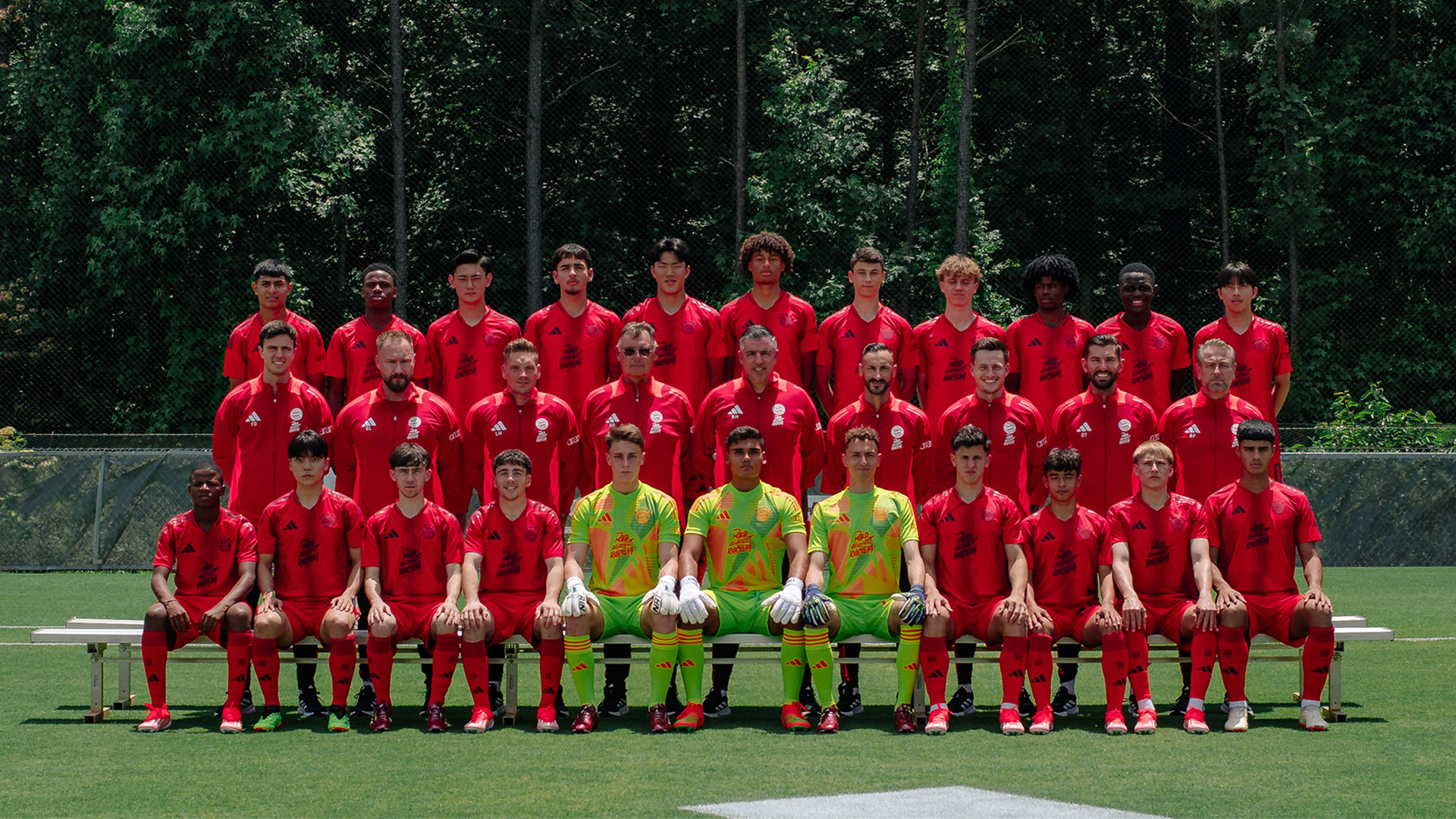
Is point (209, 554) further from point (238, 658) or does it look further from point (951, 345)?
point (951, 345)

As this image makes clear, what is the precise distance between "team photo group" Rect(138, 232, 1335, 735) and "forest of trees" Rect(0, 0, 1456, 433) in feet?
56.8

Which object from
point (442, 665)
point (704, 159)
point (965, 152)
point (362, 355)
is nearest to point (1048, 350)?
point (442, 665)

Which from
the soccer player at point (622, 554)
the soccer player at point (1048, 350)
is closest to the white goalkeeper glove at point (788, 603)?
the soccer player at point (622, 554)

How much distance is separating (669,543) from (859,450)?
43.0 inches

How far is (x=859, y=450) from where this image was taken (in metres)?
7.24

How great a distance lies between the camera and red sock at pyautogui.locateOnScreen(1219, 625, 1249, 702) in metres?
6.95

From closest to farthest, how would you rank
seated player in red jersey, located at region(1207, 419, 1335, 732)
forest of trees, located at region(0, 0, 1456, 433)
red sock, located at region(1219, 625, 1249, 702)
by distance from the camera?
red sock, located at region(1219, 625, 1249, 702) < seated player in red jersey, located at region(1207, 419, 1335, 732) < forest of trees, located at region(0, 0, 1456, 433)

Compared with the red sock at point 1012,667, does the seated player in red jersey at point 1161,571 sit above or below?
above

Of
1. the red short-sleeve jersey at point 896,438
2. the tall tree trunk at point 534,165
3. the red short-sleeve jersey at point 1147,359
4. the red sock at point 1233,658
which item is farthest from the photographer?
the tall tree trunk at point 534,165

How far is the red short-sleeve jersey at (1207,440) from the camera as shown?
8031 millimetres

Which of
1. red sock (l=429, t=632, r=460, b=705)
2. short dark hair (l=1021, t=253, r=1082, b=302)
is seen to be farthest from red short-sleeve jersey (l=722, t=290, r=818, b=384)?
red sock (l=429, t=632, r=460, b=705)

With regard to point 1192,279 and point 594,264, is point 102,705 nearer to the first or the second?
point 594,264

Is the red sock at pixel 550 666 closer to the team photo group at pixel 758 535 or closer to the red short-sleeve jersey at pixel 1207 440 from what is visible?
the team photo group at pixel 758 535

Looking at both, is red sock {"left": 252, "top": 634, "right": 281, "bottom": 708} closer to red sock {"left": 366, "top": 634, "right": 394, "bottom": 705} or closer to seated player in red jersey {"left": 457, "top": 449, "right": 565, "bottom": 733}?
red sock {"left": 366, "top": 634, "right": 394, "bottom": 705}
